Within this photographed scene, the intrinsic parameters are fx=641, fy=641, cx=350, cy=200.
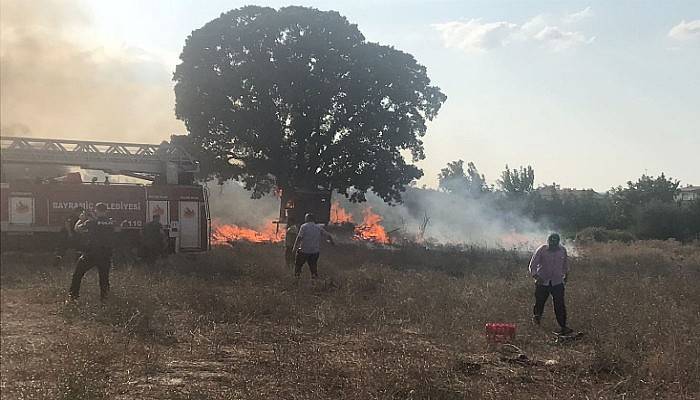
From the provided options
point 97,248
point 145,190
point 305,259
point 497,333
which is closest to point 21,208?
point 97,248

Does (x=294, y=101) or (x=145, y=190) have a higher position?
(x=294, y=101)

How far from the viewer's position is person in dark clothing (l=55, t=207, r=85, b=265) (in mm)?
8210

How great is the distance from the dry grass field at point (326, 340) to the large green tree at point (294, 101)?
14.4 meters

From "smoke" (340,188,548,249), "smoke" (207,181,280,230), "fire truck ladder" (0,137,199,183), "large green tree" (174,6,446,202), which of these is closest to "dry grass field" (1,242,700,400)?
"fire truck ladder" (0,137,199,183)

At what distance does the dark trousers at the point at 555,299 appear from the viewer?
962cm

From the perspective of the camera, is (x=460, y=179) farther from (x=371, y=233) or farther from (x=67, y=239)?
(x=67, y=239)

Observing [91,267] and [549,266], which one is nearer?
[91,267]

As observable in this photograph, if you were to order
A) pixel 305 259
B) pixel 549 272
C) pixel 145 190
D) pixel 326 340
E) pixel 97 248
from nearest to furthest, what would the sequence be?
1. pixel 326 340
2. pixel 97 248
3. pixel 549 272
4. pixel 305 259
5. pixel 145 190

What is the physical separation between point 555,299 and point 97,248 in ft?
23.2

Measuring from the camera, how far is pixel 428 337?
8.88 meters

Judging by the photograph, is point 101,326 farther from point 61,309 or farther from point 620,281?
point 620,281

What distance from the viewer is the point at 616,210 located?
4600 cm

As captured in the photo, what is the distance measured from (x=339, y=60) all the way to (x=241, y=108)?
4.76 metres

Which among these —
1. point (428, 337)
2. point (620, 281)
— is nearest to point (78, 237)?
point (428, 337)
